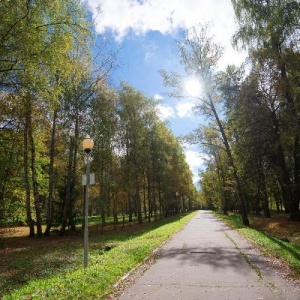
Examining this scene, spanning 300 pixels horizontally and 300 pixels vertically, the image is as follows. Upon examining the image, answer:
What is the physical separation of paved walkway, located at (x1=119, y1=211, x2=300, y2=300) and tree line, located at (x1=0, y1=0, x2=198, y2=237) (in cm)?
671

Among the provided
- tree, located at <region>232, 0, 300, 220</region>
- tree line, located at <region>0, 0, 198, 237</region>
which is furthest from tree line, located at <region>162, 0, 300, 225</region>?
tree line, located at <region>0, 0, 198, 237</region>

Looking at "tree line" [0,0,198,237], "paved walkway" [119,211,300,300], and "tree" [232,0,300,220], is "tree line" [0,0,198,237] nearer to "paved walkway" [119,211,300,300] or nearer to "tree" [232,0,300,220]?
"paved walkway" [119,211,300,300]

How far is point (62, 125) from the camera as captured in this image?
22.0 m

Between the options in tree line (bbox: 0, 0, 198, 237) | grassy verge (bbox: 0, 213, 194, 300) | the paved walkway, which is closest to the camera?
the paved walkway

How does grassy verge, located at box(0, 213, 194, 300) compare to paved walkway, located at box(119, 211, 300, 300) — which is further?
grassy verge, located at box(0, 213, 194, 300)

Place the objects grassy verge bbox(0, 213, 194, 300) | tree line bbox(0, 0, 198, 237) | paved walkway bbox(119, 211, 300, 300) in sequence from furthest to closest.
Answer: tree line bbox(0, 0, 198, 237) → grassy verge bbox(0, 213, 194, 300) → paved walkway bbox(119, 211, 300, 300)

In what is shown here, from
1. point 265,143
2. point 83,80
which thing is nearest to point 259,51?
point 265,143

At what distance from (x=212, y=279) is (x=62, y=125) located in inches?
698

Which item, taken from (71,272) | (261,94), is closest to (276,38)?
(261,94)

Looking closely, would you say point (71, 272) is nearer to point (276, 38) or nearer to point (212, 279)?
point (212, 279)

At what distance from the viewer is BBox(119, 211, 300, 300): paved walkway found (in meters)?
5.84

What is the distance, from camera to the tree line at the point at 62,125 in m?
8.88

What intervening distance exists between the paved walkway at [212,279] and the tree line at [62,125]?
22.0 feet

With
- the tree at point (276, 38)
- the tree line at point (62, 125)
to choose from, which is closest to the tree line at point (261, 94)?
the tree at point (276, 38)
